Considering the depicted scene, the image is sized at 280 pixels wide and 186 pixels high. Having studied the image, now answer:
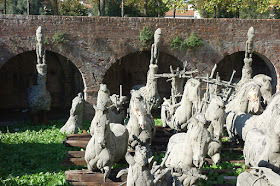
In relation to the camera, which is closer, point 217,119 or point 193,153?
point 193,153

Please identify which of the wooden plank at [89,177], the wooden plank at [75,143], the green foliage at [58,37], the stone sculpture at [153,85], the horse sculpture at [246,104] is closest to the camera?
the wooden plank at [89,177]

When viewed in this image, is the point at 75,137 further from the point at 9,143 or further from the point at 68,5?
the point at 68,5

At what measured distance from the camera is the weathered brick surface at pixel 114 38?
45.7 feet

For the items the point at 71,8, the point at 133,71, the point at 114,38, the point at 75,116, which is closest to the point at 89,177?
the point at 75,116

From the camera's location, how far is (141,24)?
49.1 feet

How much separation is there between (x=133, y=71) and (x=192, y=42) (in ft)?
13.0

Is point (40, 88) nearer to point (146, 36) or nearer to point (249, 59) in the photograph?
point (146, 36)

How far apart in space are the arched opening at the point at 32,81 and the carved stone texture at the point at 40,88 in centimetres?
372

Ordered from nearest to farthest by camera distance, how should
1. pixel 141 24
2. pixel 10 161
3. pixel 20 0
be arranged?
pixel 10 161 → pixel 141 24 → pixel 20 0

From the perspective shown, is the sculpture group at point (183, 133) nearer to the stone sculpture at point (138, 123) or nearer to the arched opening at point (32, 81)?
the stone sculpture at point (138, 123)

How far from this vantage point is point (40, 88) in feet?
44.2

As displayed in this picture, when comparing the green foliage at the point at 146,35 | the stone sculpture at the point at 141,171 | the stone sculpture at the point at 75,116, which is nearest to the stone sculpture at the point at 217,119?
the stone sculpture at the point at 141,171

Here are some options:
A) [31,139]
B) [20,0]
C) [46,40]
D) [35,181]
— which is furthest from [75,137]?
[20,0]

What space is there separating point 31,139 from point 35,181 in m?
3.84
